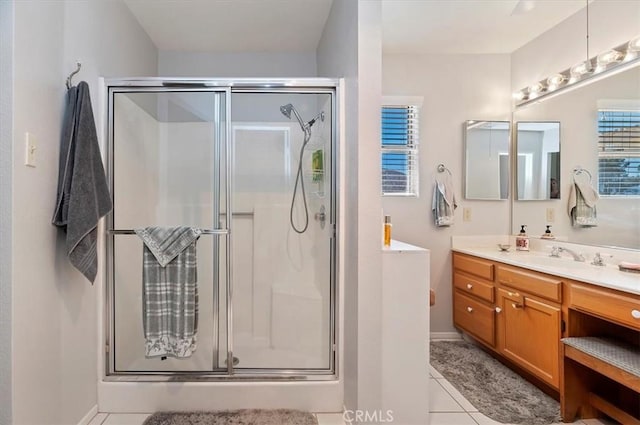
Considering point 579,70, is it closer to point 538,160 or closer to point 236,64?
point 538,160

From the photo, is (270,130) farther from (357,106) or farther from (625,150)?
(625,150)

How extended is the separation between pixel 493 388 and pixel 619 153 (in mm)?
1813

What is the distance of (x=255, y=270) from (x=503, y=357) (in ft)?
6.61

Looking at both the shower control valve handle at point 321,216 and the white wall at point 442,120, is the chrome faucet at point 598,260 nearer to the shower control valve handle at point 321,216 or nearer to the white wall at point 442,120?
the white wall at point 442,120

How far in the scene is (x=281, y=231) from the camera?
2.37 m

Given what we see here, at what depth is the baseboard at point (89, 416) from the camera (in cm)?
176

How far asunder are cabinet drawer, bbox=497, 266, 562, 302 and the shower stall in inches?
51.6

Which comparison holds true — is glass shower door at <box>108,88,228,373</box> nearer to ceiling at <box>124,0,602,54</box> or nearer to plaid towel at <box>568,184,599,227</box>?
ceiling at <box>124,0,602,54</box>

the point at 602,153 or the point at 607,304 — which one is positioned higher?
the point at 602,153

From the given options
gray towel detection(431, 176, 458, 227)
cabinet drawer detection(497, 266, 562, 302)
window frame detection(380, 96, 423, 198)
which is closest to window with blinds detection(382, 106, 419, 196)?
window frame detection(380, 96, 423, 198)

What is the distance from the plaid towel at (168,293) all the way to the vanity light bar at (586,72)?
2.99 m

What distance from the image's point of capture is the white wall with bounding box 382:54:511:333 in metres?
3.04

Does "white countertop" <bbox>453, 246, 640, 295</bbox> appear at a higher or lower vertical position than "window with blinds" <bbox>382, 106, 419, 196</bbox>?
lower

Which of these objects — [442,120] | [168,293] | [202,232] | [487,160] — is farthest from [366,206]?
[487,160]
